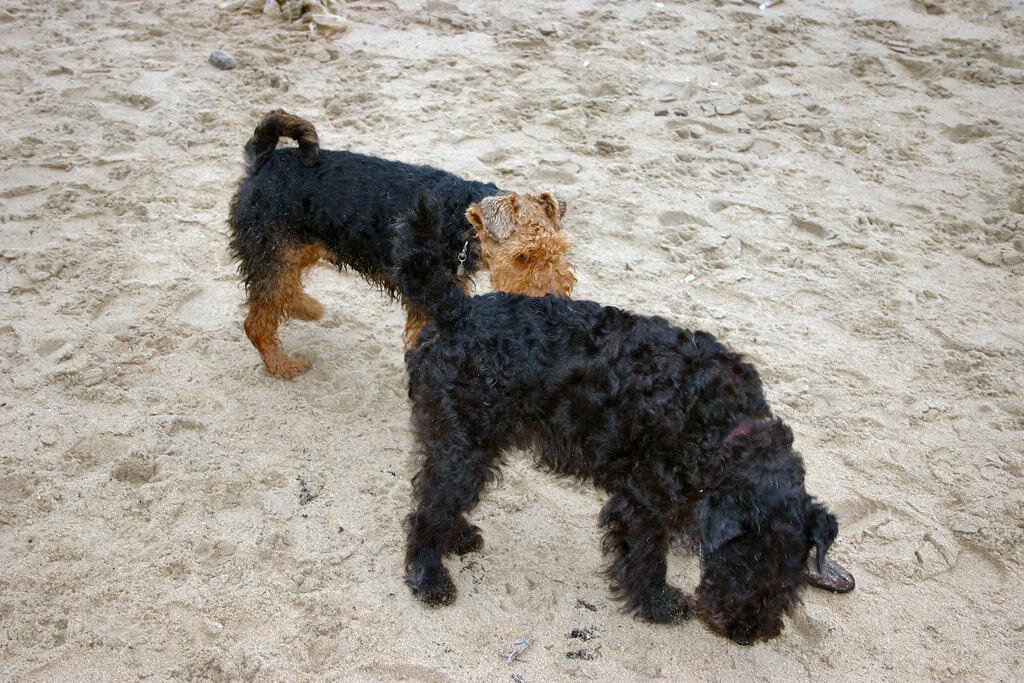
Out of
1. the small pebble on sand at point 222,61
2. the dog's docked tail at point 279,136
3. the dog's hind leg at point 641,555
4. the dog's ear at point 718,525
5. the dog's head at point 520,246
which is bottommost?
the dog's hind leg at point 641,555

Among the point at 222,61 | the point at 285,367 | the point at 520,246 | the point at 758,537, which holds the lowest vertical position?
the point at 285,367

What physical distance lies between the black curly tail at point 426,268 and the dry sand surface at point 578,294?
47.6 inches

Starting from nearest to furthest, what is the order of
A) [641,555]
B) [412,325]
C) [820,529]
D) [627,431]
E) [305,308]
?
[820,529], [627,431], [641,555], [412,325], [305,308]

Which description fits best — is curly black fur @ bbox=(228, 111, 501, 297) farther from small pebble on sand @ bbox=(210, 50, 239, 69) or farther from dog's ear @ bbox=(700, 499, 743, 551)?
small pebble on sand @ bbox=(210, 50, 239, 69)

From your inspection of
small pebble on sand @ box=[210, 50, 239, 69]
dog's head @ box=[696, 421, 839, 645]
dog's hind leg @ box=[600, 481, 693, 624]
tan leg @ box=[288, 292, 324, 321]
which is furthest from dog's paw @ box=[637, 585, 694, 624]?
small pebble on sand @ box=[210, 50, 239, 69]

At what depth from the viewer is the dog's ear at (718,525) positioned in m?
2.33

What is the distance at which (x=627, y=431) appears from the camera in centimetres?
258

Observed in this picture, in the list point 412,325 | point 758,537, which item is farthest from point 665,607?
point 412,325

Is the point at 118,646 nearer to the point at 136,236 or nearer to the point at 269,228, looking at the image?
the point at 269,228

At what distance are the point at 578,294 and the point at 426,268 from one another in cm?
204

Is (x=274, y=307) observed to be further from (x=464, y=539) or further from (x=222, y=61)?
(x=222, y=61)

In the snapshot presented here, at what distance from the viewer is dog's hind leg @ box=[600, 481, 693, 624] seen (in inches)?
106

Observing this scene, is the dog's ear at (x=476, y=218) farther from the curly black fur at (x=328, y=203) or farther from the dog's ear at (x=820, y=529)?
the dog's ear at (x=820, y=529)

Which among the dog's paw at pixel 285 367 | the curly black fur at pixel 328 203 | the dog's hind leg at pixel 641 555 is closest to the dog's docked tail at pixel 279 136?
the curly black fur at pixel 328 203
